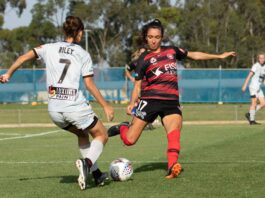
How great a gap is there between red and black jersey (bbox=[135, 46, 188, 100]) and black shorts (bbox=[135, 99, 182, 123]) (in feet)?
0.23

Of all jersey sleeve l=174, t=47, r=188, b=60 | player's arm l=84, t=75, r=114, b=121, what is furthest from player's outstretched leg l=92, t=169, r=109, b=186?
jersey sleeve l=174, t=47, r=188, b=60

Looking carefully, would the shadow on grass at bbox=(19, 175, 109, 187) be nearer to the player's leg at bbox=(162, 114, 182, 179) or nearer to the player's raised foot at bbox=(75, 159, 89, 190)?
the player's raised foot at bbox=(75, 159, 89, 190)

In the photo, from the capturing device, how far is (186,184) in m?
8.27

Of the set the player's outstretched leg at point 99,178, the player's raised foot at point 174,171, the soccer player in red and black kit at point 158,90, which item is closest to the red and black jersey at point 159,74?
the soccer player in red and black kit at point 158,90

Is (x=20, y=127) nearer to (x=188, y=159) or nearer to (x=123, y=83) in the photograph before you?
(x=188, y=159)

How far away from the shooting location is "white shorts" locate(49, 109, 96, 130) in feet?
26.4

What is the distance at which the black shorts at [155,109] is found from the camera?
9055mm

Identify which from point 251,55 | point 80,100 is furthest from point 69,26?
point 251,55

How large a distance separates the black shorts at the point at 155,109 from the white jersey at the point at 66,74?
1.19 m

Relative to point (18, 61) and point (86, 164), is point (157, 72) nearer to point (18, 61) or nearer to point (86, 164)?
point (86, 164)

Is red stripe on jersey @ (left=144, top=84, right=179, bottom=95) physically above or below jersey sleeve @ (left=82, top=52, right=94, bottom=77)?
below

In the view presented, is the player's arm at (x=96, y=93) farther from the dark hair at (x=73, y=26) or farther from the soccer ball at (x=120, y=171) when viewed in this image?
the soccer ball at (x=120, y=171)

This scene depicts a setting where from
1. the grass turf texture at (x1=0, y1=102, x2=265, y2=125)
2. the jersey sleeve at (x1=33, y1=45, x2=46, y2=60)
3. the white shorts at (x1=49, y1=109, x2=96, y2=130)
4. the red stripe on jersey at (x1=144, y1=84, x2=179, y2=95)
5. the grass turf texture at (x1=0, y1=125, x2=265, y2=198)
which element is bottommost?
the grass turf texture at (x1=0, y1=102, x2=265, y2=125)

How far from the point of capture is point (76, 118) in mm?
8047
